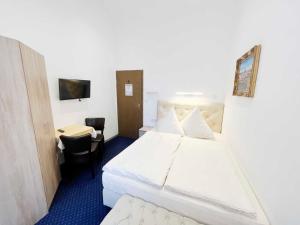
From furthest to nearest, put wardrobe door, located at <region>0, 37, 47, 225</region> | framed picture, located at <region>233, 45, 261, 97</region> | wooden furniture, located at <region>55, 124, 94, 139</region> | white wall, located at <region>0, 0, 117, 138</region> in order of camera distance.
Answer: wooden furniture, located at <region>55, 124, 94, 139</region> → white wall, located at <region>0, 0, 117, 138</region> → framed picture, located at <region>233, 45, 261, 97</region> → wardrobe door, located at <region>0, 37, 47, 225</region>

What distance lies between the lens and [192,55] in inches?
128

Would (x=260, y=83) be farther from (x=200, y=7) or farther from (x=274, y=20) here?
(x=200, y=7)

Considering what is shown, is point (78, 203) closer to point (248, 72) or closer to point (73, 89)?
point (73, 89)

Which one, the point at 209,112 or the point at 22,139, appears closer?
the point at 22,139

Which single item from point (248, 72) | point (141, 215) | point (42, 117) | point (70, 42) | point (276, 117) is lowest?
point (141, 215)

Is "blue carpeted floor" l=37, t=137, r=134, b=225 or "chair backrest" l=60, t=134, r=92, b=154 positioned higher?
"chair backrest" l=60, t=134, r=92, b=154

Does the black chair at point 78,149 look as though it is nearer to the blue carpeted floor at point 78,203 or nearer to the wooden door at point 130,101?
the blue carpeted floor at point 78,203

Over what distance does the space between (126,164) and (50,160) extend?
1.21 metres

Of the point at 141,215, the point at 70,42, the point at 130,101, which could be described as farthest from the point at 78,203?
the point at 70,42

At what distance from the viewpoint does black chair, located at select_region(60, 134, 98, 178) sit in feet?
6.93

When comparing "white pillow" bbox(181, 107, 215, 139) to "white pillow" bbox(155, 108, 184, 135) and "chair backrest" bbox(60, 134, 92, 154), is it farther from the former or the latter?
"chair backrest" bbox(60, 134, 92, 154)

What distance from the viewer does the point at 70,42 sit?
2.74 meters

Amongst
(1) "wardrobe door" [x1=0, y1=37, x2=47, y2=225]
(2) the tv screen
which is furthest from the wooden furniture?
(1) "wardrobe door" [x1=0, y1=37, x2=47, y2=225]

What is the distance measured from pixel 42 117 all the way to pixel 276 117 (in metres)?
2.62
